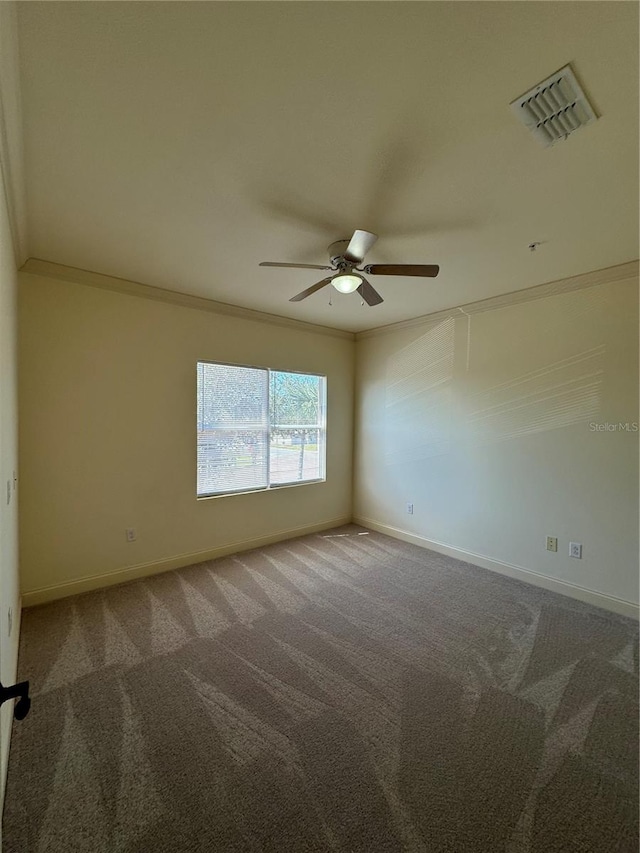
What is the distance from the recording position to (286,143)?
1493 mm

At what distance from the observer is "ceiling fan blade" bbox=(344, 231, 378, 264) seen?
1.86 m

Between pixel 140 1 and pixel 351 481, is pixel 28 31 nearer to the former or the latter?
pixel 140 1

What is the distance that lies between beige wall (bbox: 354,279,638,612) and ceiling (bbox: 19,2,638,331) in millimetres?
739

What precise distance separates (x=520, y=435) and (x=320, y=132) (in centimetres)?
287

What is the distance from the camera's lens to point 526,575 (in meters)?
3.16

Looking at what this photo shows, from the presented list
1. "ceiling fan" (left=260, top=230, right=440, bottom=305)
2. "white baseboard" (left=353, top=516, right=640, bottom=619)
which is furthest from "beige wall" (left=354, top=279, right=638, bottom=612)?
"ceiling fan" (left=260, top=230, right=440, bottom=305)

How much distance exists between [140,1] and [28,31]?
388 mm

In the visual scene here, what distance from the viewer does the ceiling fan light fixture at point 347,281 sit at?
7.19 feet

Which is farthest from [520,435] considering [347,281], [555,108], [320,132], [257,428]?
[320,132]

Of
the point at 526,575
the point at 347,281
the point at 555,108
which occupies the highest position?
the point at 555,108

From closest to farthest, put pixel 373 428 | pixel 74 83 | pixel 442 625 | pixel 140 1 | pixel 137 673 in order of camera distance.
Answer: pixel 140 1, pixel 74 83, pixel 137 673, pixel 442 625, pixel 373 428

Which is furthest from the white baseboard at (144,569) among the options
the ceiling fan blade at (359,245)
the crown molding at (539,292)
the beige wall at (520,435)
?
the ceiling fan blade at (359,245)

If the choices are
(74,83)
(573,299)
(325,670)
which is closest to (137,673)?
(325,670)

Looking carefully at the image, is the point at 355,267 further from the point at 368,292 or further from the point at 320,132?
the point at 320,132
